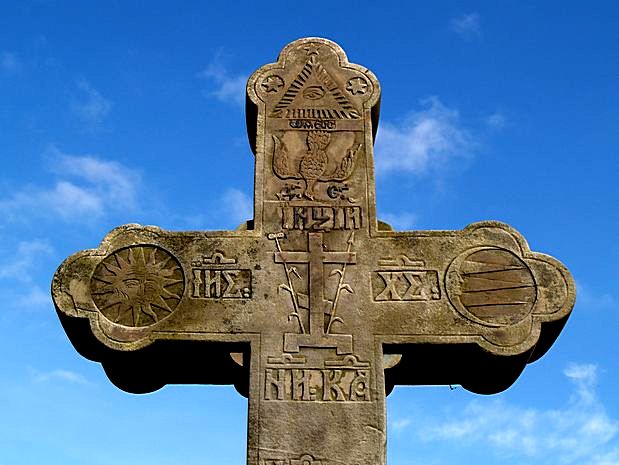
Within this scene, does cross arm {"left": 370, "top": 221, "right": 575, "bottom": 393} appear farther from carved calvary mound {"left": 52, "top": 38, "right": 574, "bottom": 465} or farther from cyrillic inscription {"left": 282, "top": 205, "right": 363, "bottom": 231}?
cyrillic inscription {"left": 282, "top": 205, "right": 363, "bottom": 231}

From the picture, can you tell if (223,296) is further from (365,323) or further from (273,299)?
(365,323)

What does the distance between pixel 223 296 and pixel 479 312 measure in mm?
1855

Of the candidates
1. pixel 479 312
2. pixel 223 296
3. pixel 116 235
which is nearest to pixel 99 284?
pixel 116 235

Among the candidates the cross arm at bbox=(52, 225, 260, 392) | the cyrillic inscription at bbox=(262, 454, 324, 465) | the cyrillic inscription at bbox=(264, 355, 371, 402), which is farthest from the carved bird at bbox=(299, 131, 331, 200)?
the cyrillic inscription at bbox=(262, 454, 324, 465)

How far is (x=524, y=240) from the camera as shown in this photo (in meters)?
7.02

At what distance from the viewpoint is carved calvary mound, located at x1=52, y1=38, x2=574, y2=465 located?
644 centimetres

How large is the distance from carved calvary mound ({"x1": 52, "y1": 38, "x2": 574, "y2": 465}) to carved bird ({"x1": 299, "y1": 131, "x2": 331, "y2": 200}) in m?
0.01

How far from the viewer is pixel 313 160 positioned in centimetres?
720

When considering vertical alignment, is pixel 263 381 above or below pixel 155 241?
below

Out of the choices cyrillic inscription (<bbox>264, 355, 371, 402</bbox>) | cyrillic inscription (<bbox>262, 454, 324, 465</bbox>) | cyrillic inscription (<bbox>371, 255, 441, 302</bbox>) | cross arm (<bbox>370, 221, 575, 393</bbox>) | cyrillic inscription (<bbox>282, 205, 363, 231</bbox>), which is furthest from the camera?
cyrillic inscription (<bbox>282, 205, 363, 231</bbox>)

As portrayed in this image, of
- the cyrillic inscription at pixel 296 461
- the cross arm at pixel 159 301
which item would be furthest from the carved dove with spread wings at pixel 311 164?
the cyrillic inscription at pixel 296 461

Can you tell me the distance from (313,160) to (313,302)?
1171mm

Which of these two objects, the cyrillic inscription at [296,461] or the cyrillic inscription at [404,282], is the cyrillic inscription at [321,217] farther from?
the cyrillic inscription at [296,461]

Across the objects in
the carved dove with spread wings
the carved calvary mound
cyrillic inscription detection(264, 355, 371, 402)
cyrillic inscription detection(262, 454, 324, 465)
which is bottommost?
cyrillic inscription detection(262, 454, 324, 465)
